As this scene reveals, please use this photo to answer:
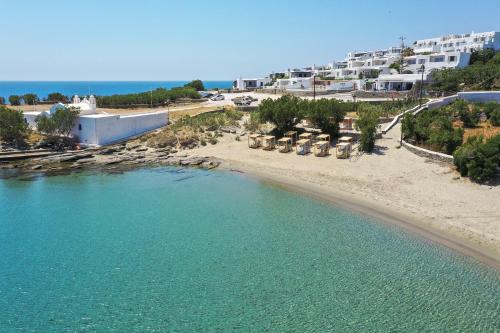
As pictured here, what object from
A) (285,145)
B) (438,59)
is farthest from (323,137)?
(438,59)

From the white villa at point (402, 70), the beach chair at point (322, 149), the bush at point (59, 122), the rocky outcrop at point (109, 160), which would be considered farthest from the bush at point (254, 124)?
the white villa at point (402, 70)

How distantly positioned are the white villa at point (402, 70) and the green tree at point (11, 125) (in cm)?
5356

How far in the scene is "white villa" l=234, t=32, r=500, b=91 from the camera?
238ft

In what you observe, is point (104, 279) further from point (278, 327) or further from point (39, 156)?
point (39, 156)

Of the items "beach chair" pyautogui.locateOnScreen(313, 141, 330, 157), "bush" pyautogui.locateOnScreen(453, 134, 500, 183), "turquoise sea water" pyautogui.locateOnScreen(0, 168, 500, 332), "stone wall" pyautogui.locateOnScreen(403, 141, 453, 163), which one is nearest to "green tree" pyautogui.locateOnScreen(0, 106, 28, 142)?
"turquoise sea water" pyautogui.locateOnScreen(0, 168, 500, 332)

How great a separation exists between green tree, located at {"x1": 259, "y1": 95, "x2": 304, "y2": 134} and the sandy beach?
440cm

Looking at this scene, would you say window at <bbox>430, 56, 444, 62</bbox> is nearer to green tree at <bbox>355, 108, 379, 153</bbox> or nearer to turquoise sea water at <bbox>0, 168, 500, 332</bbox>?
green tree at <bbox>355, 108, 379, 153</bbox>

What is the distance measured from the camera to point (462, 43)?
327 feet

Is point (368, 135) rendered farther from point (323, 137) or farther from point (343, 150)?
point (323, 137)

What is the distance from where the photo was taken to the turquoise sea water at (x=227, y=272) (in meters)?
14.6

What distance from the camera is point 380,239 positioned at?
67.5ft

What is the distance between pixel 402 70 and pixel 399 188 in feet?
219

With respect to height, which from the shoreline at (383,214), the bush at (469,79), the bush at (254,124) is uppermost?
the bush at (469,79)

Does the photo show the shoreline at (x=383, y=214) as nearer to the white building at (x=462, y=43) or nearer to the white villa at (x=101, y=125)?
the white villa at (x=101, y=125)
